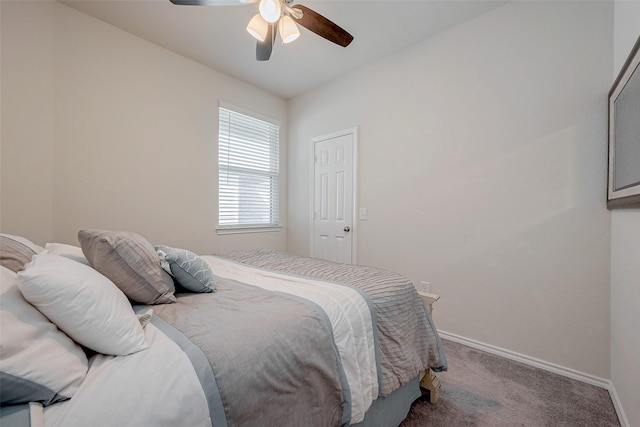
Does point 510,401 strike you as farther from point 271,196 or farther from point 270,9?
point 271,196

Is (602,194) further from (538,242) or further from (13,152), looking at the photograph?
(13,152)

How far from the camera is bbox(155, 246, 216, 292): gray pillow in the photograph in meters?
1.29

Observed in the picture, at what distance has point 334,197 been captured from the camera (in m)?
3.47

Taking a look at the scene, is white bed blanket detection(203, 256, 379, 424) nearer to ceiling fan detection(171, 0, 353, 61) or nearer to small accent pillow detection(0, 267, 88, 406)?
small accent pillow detection(0, 267, 88, 406)

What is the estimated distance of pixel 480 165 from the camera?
2.34m

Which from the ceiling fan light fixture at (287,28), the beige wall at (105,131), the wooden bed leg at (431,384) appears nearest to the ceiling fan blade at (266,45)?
the ceiling fan light fixture at (287,28)

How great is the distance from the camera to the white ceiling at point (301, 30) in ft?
7.46

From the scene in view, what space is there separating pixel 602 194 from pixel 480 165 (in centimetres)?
78

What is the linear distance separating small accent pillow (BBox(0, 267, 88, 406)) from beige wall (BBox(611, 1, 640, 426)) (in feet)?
7.33

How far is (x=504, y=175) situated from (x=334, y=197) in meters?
1.82

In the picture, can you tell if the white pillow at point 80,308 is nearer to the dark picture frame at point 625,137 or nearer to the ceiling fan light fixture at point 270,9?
the ceiling fan light fixture at point 270,9

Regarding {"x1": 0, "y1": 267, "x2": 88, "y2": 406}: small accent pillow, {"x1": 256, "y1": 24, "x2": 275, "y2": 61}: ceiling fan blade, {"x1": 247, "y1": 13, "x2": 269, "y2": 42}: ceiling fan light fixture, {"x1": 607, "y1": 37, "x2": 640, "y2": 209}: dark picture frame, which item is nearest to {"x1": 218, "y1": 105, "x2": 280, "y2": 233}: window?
{"x1": 256, "y1": 24, "x2": 275, "y2": 61}: ceiling fan blade

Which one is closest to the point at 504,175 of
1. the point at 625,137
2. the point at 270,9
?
the point at 625,137

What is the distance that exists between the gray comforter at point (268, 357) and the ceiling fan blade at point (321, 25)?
5.77 feet
